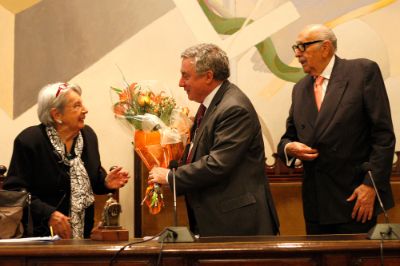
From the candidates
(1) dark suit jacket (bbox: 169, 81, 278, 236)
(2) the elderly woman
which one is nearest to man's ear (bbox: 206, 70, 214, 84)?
(1) dark suit jacket (bbox: 169, 81, 278, 236)

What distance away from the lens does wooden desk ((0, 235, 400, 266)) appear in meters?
2.36

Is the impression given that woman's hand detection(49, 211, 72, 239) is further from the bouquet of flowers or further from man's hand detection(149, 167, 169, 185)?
man's hand detection(149, 167, 169, 185)

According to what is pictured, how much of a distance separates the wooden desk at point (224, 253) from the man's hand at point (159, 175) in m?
0.64

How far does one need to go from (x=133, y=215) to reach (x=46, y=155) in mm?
1077

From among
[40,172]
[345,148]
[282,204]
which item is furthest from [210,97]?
[282,204]

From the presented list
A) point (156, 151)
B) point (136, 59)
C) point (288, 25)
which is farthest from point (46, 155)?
point (288, 25)

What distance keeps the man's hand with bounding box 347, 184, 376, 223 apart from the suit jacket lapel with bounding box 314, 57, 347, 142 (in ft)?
1.22

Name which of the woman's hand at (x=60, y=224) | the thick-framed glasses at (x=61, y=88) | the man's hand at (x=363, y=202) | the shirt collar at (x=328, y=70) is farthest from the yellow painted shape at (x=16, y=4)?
the man's hand at (x=363, y=202)

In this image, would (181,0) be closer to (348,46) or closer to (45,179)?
(348,46)

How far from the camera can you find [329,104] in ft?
11.3

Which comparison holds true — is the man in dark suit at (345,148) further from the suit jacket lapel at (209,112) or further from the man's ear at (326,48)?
the suit jacket lapel at (209,112)

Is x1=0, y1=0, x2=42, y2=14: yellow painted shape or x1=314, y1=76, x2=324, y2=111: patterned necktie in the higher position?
x1=0, y1=0, x2=42, y2=14: yellow painted shape

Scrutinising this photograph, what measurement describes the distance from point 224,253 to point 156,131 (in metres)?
1.10

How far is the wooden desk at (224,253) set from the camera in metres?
2.36
